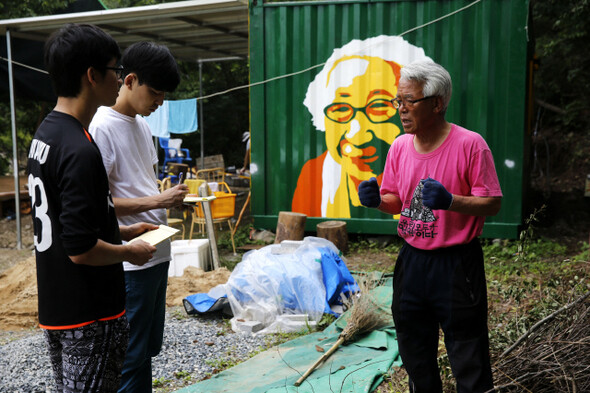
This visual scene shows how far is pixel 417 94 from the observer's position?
2.30 metres

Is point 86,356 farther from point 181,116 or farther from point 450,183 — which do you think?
point 181,116

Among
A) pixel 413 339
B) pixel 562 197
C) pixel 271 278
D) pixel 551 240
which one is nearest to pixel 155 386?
pixel 271 278

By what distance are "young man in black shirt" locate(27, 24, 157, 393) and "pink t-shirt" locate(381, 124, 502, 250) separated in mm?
1187

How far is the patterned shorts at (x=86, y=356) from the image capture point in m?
1.81

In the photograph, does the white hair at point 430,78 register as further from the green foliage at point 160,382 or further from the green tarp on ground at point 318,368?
the green foliage at point 160,382

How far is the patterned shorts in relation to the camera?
1.81m

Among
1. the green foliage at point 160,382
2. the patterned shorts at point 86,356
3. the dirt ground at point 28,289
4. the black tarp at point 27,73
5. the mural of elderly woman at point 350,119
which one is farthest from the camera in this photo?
the black tarp at point 27,73

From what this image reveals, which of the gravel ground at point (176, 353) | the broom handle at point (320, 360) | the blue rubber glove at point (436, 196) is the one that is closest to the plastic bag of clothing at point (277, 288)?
the gravel ground at point (176, 353)

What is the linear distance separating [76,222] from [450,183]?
147 cm

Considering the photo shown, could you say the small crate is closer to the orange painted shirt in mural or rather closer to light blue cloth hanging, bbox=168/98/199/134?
the orange painted shirt in mural

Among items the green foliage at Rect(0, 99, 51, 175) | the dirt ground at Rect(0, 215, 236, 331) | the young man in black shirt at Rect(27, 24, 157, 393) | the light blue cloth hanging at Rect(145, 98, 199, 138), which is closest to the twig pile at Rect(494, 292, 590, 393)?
the young man in black shirt at Rect(27, 24, 157, 393)

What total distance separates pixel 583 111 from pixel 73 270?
14659 millimetres

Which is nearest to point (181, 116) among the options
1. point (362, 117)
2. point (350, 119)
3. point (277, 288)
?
point (350, 119)

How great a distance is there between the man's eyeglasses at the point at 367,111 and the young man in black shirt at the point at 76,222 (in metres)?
5.69
